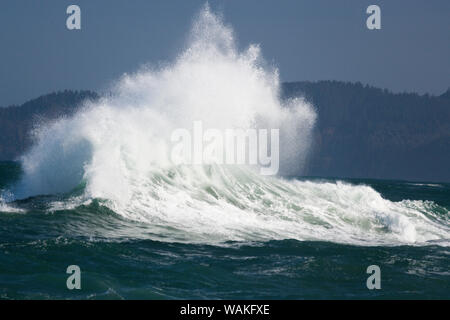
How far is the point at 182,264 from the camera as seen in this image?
12.0 m

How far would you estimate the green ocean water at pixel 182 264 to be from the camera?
33.3ft

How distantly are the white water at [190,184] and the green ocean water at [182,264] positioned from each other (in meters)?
1.32

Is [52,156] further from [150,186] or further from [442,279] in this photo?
[442,279]

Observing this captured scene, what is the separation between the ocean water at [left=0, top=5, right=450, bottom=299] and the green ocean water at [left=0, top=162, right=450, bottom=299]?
4 cm

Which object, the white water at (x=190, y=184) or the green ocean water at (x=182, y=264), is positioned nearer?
the green ocean water at (x=182, y=264)

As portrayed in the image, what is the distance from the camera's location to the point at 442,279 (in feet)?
40.4

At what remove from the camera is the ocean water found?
10.9 metres

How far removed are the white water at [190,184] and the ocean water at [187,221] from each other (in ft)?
0.22

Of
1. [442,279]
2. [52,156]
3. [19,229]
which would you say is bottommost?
[442,279]

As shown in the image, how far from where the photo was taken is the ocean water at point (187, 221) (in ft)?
35.6

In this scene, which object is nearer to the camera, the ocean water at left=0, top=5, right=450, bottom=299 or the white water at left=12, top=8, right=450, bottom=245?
the ocean water at left=0, top=5, right=450, bottom=299

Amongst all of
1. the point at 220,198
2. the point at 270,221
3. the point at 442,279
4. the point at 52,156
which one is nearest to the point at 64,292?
the point at 442,279

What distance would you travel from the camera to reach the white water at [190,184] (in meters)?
17.6

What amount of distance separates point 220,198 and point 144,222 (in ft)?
16.0
